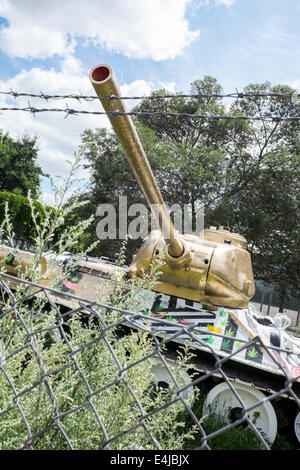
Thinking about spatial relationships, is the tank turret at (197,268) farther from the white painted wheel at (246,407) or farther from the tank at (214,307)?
the white painted wheel at (246,407)

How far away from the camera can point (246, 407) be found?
4.61m

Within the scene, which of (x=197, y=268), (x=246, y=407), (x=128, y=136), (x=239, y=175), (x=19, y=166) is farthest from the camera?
(x=19, y=166)

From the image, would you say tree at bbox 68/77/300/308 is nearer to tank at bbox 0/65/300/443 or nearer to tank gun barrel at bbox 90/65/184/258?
tank at bbox 0/65/300/443

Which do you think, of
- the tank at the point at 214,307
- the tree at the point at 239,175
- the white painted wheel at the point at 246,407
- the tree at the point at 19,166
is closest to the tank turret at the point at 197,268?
the tank at the point at 214,307

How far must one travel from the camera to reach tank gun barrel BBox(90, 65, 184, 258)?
8.20 ft

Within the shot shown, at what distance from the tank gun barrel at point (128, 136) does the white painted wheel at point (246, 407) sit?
215 centimetres

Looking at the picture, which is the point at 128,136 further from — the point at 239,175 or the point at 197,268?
the point at 239,175

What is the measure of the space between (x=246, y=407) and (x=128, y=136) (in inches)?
144

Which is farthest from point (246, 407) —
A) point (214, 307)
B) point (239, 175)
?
point (239, 175)

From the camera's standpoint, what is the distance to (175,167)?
16031 millimetres

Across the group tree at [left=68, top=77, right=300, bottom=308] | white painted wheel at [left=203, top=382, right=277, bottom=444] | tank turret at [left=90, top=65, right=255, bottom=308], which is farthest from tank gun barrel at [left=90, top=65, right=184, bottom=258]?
tree at [left=68, top=77, right=300, bottom=308]
